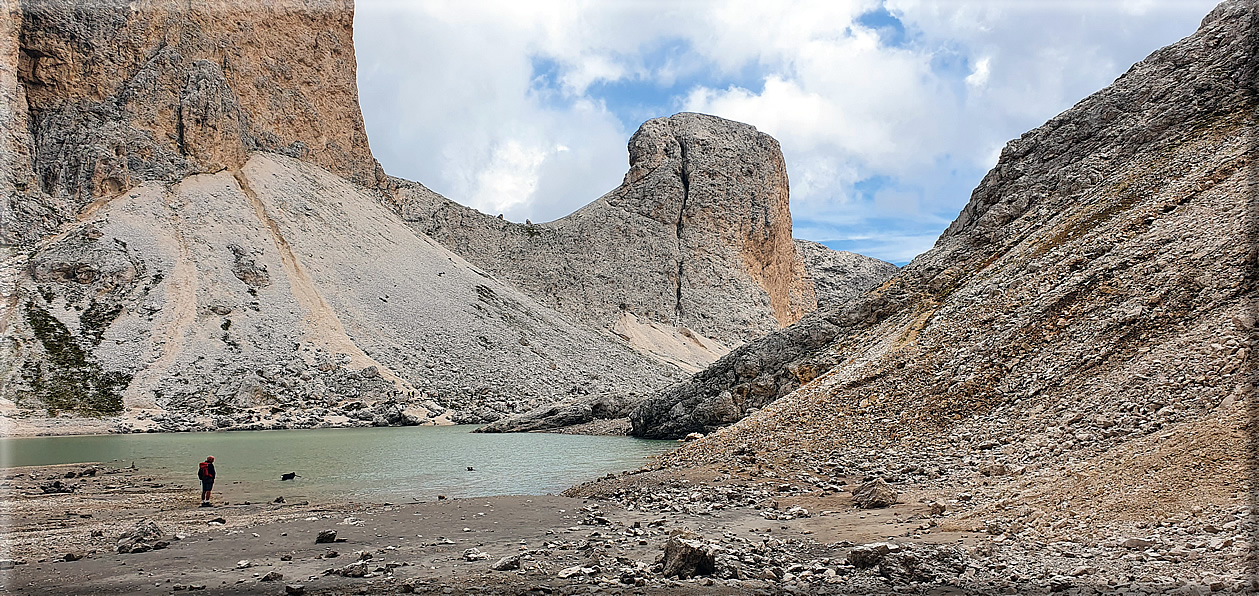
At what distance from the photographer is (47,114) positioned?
2793 inches

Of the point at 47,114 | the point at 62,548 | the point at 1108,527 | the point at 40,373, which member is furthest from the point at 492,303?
the point at 1108,527

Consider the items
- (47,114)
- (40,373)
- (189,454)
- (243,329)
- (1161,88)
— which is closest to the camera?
(1161,88)

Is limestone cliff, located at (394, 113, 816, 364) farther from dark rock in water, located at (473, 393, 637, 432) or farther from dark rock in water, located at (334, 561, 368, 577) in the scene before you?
dark rock in water, located at (334, 561, 368, 577)

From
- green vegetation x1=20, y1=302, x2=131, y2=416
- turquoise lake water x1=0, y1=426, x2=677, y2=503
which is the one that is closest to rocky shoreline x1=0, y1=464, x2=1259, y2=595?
turquoise lake water x1=0, y1=426, x2=677, y2=503

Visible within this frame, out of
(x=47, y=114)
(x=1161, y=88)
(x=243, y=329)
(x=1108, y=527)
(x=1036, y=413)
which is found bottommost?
(x=1108, y=527)

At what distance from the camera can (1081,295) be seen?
1922 cm

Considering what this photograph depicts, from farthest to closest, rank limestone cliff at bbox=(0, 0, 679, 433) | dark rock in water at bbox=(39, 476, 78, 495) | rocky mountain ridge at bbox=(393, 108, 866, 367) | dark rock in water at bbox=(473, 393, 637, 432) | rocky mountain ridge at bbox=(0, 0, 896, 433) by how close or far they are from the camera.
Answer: rocky mountain ridge at bbox=(393, 108, 866, 367), rocky mountain ridge at bbox=(0, 0, 896, 433), limestone cliff at bbox=(0, 0, 679, 433), dark rock in water at bbox=(473, 393, 637, 432), dark rock in water at bbox=(39, 476, 78, 495)

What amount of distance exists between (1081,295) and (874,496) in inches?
330

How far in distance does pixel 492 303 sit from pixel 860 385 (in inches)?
2246

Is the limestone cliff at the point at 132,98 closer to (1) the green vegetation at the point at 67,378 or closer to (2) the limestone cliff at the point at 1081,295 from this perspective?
(1) the green vegetation at the point at 67,378

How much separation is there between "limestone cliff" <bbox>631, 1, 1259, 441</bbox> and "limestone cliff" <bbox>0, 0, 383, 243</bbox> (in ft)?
204

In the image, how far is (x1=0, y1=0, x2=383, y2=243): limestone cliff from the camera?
67.3 m

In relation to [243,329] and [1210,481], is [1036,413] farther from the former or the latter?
[243,329]

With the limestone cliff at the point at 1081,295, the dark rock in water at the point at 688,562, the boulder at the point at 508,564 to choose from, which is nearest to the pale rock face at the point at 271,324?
the limestone cliff at the point at 1081,295
